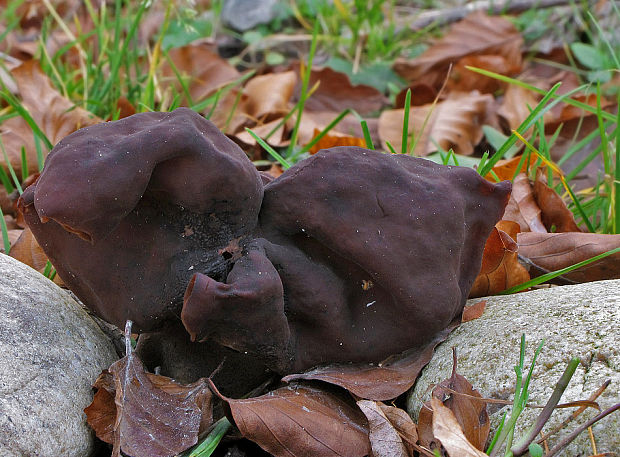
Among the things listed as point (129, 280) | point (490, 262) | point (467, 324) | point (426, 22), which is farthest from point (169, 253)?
point (426, 22)

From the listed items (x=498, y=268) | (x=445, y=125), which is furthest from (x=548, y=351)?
(x=445, y=125)

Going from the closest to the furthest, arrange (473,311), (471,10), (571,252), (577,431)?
1. (577,431)
2. (473,311)
3. (571,252)
4. (471,10)

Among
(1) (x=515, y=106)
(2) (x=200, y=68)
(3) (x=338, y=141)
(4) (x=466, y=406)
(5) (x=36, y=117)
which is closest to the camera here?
(4) (x=466, y=406)

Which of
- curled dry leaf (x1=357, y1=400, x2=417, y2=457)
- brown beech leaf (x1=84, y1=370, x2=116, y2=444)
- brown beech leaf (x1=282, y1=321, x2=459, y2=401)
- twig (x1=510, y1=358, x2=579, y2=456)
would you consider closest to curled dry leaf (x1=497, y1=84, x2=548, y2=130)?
brown beech leaf (x1=282, y1=321, x2=459, y2=401)

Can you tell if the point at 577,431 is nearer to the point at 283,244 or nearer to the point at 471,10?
the point at 283,244

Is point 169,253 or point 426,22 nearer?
point 169,253

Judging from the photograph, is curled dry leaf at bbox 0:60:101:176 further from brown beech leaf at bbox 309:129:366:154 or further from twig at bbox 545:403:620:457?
twig at bbox 545:403:620:457

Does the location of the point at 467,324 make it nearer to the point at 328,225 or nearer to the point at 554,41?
the point at 328,225
